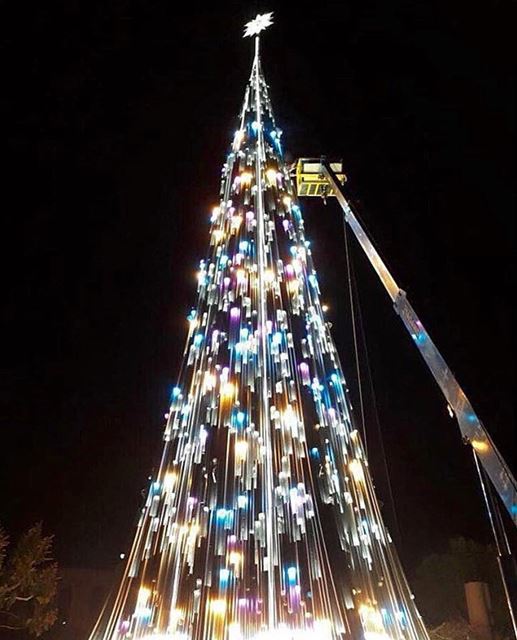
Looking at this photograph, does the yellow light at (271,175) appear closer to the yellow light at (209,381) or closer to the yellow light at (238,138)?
the yellow light at (238,138)

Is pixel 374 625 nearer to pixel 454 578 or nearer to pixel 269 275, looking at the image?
pixel 269 275

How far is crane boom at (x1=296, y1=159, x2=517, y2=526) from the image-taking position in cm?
454

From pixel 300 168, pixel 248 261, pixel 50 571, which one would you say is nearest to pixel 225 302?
pixel 248 261

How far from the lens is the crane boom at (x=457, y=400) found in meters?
4.54

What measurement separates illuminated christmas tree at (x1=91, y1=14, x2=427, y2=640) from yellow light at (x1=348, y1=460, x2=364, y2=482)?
0.04ft

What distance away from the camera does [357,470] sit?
23.4 ft

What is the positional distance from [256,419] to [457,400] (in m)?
2.85

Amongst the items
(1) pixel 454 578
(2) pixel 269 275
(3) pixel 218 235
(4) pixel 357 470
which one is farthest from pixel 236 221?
(1) pixel 454 578

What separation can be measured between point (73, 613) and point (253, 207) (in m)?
19.3

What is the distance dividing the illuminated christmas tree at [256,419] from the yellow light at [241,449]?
1 centimetres

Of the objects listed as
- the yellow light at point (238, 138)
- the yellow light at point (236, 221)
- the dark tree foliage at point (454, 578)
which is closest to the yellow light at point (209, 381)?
the yellow light at point (236, 221)

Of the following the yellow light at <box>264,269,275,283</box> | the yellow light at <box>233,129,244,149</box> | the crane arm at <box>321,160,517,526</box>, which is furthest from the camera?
the yellow light at <box>233,129,244,149</box>

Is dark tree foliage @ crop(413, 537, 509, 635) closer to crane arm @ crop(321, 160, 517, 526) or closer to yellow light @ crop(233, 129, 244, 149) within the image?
crane arm @ crop(321, 160, 517, 526)

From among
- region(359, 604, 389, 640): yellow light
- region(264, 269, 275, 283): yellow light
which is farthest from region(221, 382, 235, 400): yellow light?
region(359, 604, 389, 640): yellow light
